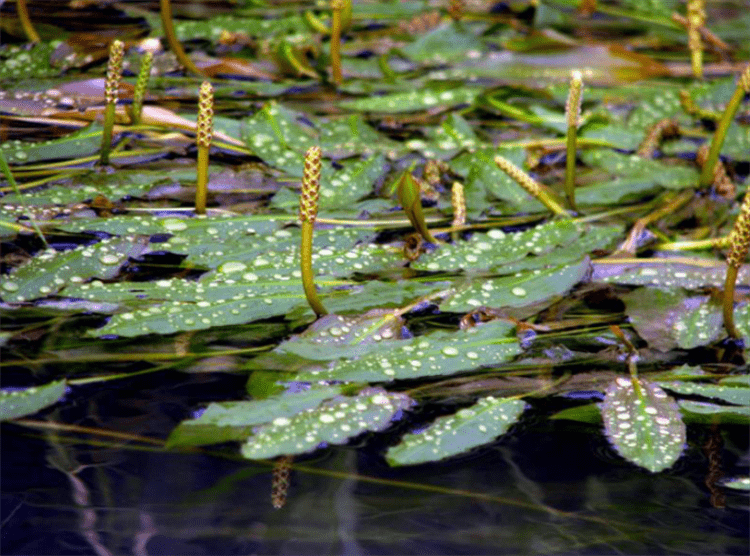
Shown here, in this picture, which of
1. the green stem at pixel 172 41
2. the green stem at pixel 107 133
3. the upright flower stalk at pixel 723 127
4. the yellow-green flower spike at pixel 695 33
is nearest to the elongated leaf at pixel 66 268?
the green stem at pixel 107 133

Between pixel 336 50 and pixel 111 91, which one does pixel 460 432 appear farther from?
pixel 336 50

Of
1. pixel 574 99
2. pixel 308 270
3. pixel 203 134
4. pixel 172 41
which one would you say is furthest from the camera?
pixel 172 41

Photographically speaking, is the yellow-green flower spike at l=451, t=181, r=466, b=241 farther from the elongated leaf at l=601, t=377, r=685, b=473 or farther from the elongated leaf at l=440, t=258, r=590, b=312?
the elongated leaf at l=601, t=377, r=685, b=473

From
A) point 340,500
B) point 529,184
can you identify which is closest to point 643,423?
point 340,500

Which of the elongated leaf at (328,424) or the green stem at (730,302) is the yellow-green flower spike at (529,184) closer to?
the green stem at (730,302)

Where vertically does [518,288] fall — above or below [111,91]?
below

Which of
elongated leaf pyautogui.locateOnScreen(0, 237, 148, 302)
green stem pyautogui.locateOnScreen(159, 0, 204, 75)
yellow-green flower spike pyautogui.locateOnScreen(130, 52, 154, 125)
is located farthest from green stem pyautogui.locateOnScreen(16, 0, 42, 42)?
elongated leaf pyautogui.locateOnScreen(0, 237, 148, 302)

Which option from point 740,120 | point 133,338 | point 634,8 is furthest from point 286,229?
point 634,8
